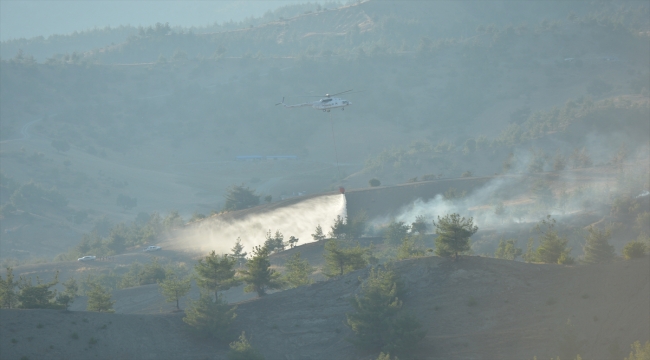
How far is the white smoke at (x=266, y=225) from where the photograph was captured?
89.6 meters

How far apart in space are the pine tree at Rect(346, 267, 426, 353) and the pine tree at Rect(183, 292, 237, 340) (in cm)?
744

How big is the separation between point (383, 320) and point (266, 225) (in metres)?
50.4

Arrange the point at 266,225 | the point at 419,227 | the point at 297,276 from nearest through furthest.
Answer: the point at 297,276 < the point at 419,227 < the point at 266,225

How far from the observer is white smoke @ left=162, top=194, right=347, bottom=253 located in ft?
294

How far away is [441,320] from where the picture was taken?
1754 inches

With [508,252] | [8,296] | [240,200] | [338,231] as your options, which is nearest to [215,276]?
[8,296]

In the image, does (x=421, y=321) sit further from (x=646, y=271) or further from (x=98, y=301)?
(x=98, y=301)

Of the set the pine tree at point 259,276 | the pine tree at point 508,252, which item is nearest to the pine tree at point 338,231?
the pine tree at point 508,252

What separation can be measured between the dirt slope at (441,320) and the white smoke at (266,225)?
125ft

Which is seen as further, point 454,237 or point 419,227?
point 419,227

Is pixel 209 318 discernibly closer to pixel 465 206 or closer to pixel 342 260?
pixel 342 260

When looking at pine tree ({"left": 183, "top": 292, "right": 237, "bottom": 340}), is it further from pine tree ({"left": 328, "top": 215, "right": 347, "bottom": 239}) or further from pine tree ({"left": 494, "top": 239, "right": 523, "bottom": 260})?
pine tree ({"left": 328, "top": 215, "right": 347, "bottom": 239})

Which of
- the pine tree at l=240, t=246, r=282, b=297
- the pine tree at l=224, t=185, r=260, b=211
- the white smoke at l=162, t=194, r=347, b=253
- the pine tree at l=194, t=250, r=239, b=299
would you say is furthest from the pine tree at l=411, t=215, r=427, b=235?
the pine tree at l=194, t=250, r=239, b=299

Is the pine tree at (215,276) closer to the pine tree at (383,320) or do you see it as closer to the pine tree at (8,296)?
the pine tree at (383,320)
